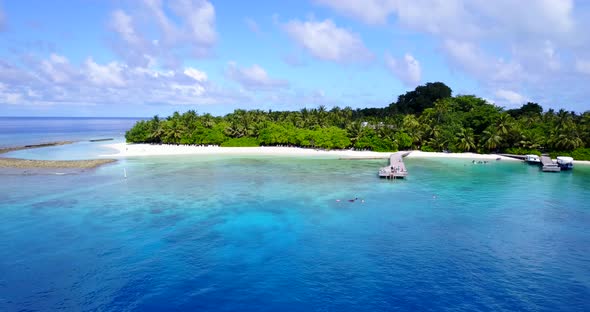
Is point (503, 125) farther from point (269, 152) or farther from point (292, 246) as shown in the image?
point (292, 246)

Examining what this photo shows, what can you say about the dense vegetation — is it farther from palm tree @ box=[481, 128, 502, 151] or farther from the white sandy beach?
the white sandy beach

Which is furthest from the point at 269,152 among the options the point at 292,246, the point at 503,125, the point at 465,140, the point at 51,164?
the point at 292,246

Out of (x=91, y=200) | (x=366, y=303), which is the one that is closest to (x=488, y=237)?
(x=366, y=303)

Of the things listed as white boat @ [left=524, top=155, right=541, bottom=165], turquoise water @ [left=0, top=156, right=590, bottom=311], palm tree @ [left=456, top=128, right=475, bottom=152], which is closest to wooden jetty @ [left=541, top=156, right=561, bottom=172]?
white boat @ [left=524, top=155, right=541, bottom=165]

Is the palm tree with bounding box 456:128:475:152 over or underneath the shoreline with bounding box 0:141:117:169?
over

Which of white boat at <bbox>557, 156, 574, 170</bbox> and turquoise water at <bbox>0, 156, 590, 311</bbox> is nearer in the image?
turquoise water at <bbox>0, 156, 590, 311</bbox>

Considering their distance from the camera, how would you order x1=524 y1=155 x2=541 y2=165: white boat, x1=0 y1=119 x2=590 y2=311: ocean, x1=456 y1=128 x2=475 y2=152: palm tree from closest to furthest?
x1=0 y1=119 x2=590 y2=311: ocean < x1=524 y1=155 x2=541 y2=165: white boat < x1=456 y1=128 x2=475 y2=152: palm tree

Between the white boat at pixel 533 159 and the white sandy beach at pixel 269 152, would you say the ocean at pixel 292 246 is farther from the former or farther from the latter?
the white sandy beach at pixel 269 152
